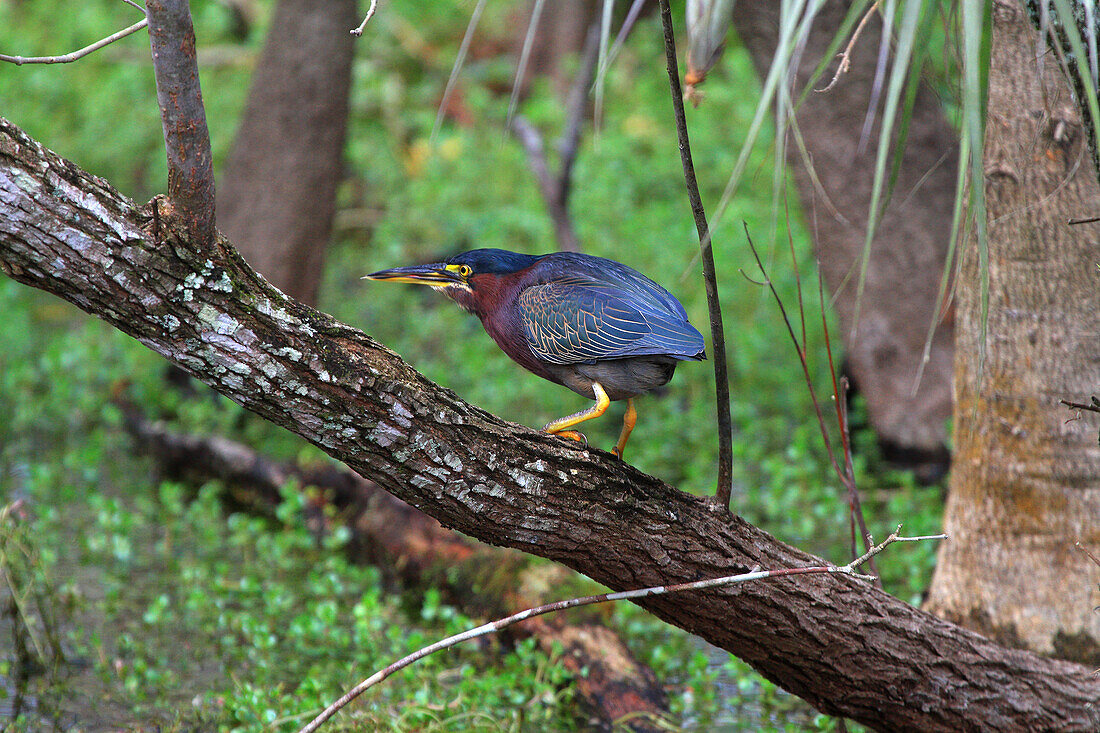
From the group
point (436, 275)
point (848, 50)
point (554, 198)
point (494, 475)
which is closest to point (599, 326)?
point (436, 275)

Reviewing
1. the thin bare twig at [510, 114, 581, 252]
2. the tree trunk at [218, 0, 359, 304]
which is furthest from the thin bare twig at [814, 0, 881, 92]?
the tree trunk at [218, 0, 359, 304]

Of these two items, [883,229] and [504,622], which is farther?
[883,229]

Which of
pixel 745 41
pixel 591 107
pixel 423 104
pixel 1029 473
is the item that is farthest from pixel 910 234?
pixel 591 107

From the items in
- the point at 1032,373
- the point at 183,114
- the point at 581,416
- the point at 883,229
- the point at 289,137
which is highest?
the point at 289,137

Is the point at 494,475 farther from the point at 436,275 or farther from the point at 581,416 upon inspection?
the point at 436,275

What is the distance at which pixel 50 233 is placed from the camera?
5.65 ft

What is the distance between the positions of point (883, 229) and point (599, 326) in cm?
298

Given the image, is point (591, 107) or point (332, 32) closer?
point (332, 32)

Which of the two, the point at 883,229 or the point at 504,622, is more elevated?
the point at 883,229

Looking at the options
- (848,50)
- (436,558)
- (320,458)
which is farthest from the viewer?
(320,458)

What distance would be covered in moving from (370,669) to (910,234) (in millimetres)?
3375

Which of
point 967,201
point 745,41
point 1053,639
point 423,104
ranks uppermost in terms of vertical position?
point 423,104

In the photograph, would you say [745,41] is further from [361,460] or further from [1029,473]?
[361,460]

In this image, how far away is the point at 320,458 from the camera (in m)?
Result: 5.33
